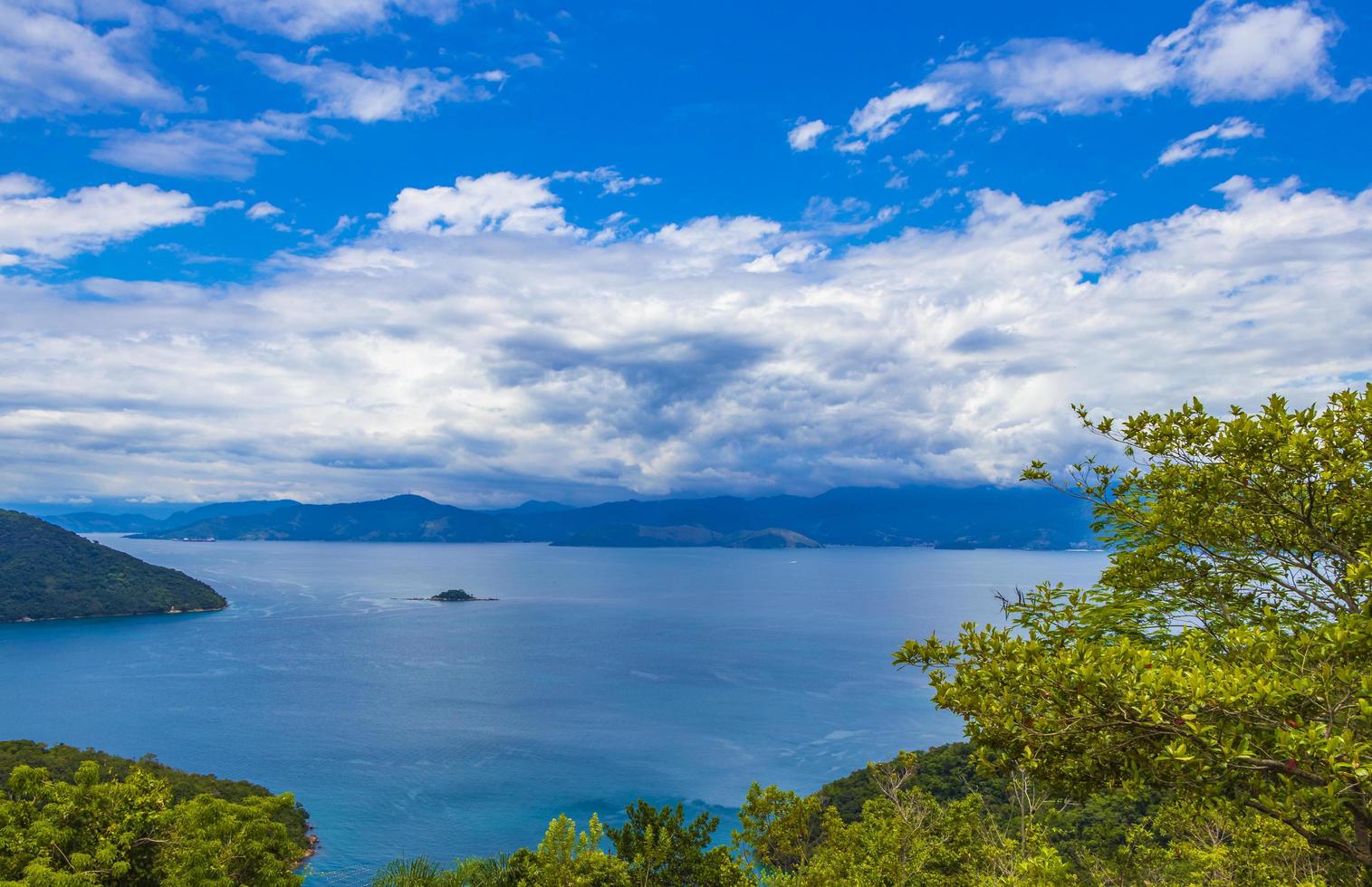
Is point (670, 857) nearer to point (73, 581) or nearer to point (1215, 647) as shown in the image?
point (1215, 647)

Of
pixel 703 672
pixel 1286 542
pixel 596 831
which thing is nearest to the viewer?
pixel 1286 542

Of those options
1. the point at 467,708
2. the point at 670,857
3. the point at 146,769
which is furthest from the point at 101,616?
the point at 670,857

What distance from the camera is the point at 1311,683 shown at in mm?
5664

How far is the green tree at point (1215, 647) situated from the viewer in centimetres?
545

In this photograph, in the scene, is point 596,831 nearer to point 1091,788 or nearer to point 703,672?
point 1091,788

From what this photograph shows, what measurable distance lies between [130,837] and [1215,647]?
54.3ft

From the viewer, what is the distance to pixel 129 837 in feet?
41.6

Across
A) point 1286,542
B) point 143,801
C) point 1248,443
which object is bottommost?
point 143,801

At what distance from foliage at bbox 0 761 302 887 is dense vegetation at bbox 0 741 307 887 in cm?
1

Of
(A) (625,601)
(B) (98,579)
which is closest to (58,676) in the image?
(B) (98,579)

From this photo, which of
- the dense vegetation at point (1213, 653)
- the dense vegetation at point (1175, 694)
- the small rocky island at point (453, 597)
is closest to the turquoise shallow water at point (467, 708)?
the small rocky island at point (453, 597)

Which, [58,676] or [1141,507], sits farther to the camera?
[58,676]

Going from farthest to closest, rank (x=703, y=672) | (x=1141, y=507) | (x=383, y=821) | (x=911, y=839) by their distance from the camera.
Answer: (x=703, y=672) < (x=383, y=821) < (x=911, y=839) < (x=1141, y=507)

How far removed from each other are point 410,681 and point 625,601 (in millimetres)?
87983
